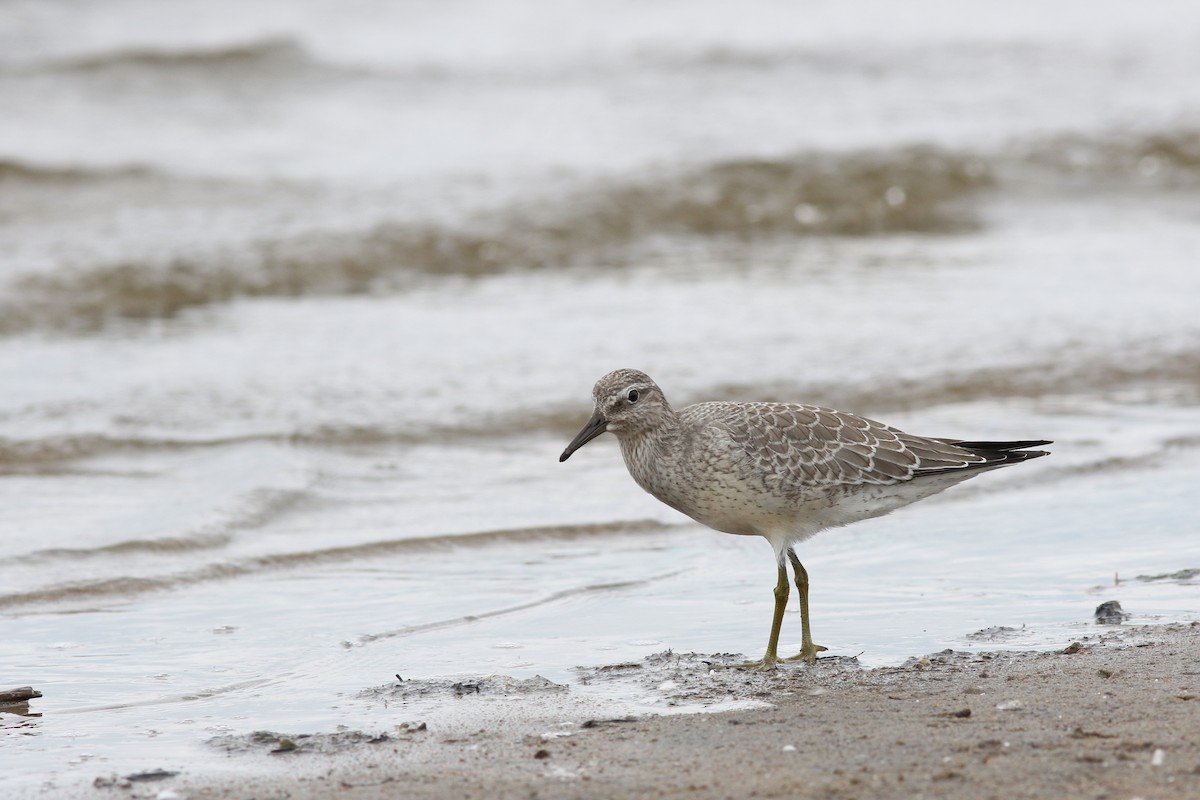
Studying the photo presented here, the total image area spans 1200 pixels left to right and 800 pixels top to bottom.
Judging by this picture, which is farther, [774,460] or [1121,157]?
A: [1121,157]

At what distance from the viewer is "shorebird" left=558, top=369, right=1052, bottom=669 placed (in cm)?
616

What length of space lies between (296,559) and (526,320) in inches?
195

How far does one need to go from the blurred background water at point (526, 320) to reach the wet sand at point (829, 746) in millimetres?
493

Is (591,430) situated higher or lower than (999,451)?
higher

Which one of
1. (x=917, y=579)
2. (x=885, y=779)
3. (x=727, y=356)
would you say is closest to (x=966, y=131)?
(x=727, y=356)

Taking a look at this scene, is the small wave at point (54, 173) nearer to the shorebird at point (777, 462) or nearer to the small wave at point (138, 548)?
the small wave at point (138, 548)

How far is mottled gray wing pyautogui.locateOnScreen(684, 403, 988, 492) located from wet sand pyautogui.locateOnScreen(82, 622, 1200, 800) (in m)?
0.97

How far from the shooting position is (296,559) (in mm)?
7504

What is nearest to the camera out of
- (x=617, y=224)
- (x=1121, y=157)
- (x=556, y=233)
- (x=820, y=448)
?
(x=820, y=448)

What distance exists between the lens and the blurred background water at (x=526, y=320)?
648 centimetres

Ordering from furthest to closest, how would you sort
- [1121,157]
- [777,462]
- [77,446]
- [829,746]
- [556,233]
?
[1121,157] → [556,233] → [77,446] → [777,462] → [829,746]

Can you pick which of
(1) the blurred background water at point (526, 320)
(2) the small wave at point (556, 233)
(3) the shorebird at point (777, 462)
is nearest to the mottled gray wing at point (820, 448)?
(3) the shorebird at point (777, 462)

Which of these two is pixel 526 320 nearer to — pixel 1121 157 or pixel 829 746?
pixel 829 746

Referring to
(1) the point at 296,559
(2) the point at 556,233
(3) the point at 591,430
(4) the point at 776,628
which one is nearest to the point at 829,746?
(4) the point at 776,628
